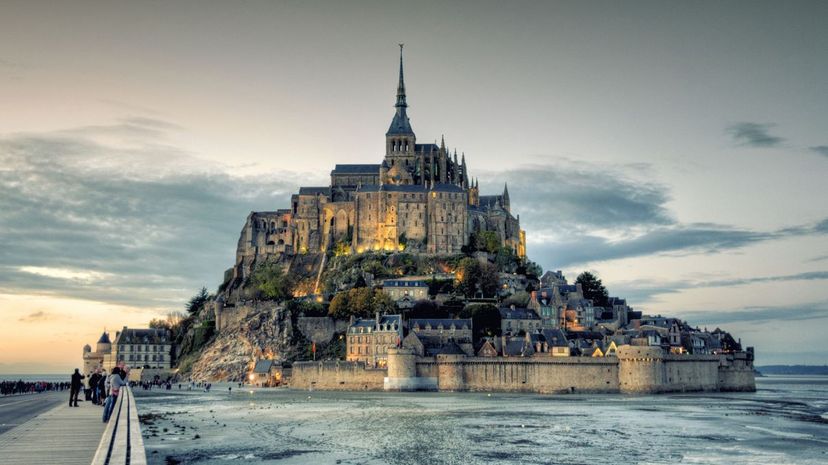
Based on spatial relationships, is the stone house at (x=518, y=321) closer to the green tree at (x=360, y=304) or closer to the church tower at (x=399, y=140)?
the green tree at (x=360, y=304)

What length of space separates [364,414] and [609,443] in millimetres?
19674

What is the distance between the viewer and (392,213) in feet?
374

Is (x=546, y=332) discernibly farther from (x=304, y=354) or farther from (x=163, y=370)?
(x=163, y=370)

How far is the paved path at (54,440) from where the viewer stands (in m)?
18.6

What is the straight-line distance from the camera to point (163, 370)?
353 feet

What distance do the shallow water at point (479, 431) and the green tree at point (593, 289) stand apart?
37.9m

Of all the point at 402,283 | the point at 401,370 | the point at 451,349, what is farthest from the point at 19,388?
the point at 402,283

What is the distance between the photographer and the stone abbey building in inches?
4449

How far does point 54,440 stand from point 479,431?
25.9 metres

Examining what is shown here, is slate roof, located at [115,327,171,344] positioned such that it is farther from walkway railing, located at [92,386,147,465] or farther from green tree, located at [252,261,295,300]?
walkway railing, located at [92,386,147,465]

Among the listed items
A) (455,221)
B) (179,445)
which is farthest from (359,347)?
(179,445)

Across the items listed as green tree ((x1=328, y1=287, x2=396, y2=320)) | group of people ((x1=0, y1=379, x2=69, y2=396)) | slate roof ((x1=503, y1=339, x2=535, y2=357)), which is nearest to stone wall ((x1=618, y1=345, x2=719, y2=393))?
slate roof ((x1=503, y1=339, x2=535, y2=357))

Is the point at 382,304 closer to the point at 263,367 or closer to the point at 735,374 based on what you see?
the point at 263,367

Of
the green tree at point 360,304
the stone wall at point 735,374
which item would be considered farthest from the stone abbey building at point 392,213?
the stone wall at point 735,374
